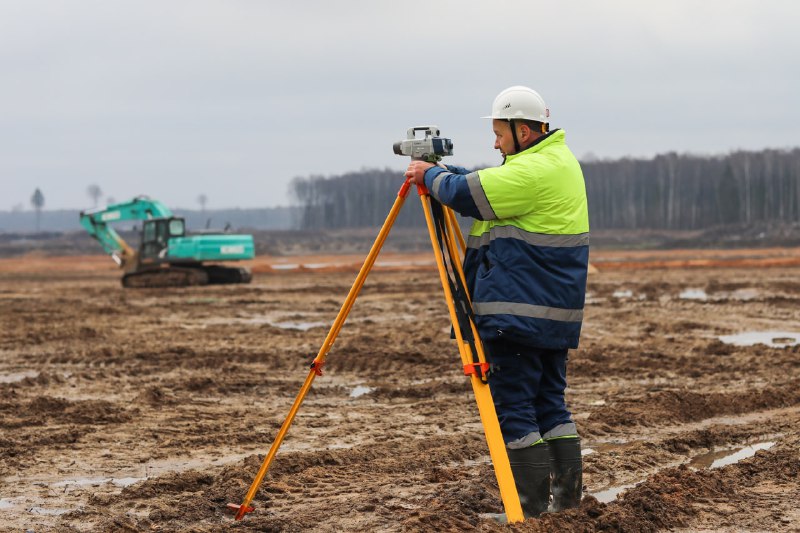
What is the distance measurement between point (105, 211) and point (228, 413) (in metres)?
20.3

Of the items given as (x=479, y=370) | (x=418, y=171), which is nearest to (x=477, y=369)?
(x=479, y=370)

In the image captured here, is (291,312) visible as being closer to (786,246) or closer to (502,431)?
(502,431)

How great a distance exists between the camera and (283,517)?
191 inches

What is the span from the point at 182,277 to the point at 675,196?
246 feet

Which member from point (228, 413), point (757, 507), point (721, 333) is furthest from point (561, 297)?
point (721, 333)

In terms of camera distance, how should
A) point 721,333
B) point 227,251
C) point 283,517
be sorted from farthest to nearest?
point 227,251 < point 721,333 < point 283,517

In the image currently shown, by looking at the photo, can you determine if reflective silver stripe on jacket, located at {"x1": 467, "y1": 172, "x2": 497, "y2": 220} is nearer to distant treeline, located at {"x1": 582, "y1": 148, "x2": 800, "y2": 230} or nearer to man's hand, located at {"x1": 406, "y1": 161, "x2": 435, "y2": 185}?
man's hand, located at {"x1": 406, "y1": 161, "x2": 435, "y2": 185}

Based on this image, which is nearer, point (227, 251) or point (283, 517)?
point (283, 517)

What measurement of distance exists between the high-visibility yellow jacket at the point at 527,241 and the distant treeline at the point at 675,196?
73.2m

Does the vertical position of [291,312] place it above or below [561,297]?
below

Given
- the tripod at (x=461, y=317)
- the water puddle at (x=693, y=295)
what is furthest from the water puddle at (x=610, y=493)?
the water puddle at (x=693, y=295)

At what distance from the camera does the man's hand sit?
423 cm

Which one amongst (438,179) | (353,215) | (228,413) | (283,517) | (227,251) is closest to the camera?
(438,179)

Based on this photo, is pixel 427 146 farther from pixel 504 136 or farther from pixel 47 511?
pixel 47 511
